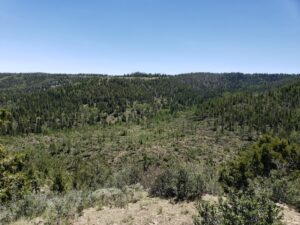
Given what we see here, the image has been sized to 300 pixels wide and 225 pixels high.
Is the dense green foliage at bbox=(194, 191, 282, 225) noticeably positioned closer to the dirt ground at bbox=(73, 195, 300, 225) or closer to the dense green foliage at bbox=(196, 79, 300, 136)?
the dirt ground at bbox=(73, 195, 300, 225)

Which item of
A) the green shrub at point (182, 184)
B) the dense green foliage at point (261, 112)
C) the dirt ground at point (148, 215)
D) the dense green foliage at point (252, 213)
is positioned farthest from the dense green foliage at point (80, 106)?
the dense green foliage at point (252, 213)

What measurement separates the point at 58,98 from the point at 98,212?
175446 millimetres

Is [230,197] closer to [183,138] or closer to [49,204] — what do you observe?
[49,204]

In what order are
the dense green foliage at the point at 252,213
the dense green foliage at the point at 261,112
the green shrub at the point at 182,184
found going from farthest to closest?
the dense green foliage at the point at 261,112, the green shrub at the point at 182,184, the dense green foliage at the point at 252,213

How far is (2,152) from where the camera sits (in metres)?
18.3

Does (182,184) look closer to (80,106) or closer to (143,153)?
(143,153)

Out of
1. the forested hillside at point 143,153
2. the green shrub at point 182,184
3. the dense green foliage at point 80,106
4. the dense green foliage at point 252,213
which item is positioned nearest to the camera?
the dense green foliage at point 252,213

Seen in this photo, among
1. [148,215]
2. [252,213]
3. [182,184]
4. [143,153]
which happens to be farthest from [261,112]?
[252,213]

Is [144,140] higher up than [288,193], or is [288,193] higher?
[288,193]

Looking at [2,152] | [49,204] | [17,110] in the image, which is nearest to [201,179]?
[49,204]

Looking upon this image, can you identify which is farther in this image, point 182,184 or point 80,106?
point 80,106

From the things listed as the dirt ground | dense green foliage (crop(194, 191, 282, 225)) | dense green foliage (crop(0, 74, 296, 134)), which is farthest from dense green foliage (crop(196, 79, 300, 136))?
dense green foliage (crop(194, 191, 282, 225))

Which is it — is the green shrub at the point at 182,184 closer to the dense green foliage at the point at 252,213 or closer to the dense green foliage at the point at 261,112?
the dense green foliage at the point at 252,213

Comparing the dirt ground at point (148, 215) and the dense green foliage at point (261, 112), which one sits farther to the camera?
the dense green foliage at point (261, 112)
